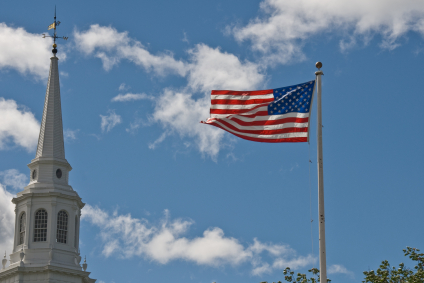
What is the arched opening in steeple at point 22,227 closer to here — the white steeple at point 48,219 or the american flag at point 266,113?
the white steeple at point 48,219

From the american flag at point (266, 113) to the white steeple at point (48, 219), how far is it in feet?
118

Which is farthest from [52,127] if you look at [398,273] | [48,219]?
[398,273]

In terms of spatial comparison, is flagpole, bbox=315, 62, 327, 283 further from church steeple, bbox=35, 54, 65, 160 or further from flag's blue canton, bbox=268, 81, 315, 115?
church steeple, bbox=35, 54, 65, 160

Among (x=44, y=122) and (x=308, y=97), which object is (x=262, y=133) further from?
(x=44, y=122)

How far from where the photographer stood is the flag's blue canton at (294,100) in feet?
91.0

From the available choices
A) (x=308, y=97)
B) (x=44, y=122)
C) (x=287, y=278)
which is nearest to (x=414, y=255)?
(x=287, y=278)

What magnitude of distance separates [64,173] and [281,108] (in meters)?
41.1

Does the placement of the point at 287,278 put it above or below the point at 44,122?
below

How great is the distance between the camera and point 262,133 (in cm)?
2795

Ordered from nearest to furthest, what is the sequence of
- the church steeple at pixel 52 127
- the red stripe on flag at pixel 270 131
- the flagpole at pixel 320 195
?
the flagpole at pixel 320 195, the red stripe on flag at pixel 270 131, the church steeple at pixel 52 127

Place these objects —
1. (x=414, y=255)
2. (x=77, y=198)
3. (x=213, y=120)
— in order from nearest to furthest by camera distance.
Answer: (x=213, y=120)
(x=414, y=255)
(x=77, y=198)

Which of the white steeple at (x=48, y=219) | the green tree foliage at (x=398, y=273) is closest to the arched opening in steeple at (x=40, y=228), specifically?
the white steeple at (x=48, y=219)

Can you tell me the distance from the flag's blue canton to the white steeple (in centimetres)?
3734

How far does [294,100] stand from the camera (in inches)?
1097
